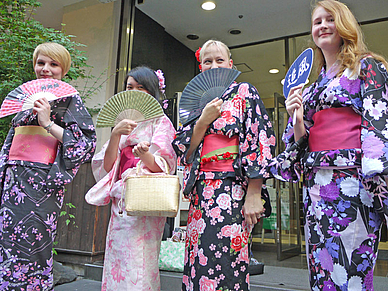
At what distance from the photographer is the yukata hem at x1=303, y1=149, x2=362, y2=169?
1298 millimetres

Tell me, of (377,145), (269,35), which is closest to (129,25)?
(269,35)

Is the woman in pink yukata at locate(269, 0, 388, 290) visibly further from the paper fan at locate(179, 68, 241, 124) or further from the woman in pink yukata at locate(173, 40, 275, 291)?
the paper fan at locate(179, 68, 241, 124)

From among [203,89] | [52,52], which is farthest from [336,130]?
[52,52]

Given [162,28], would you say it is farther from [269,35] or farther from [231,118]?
[231,118]

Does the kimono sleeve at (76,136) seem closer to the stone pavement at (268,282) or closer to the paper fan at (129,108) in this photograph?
the paper fan at (129,108)

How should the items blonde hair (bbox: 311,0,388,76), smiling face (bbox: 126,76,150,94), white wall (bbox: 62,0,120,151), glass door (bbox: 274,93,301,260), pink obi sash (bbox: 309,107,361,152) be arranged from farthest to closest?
1. glass door (bbox: 274,93,301,260)
2. white wall (bbox: 62,0,120,151)
3. smiling face (bbox: 126,76,150,94)
4. blonde hair (bbox: 311,0,388,76)
5. pink obi sash (bbox: 309,107,361,152)

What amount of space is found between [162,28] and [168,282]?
12.4 feet

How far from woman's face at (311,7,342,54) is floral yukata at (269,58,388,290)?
0.63ft

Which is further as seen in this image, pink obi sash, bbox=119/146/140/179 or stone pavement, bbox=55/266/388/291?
stone pavement, bbox=55/266/388/291

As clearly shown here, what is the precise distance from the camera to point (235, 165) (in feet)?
5.45

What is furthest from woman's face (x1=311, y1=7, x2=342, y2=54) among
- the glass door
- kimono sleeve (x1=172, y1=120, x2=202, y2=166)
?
the glass door

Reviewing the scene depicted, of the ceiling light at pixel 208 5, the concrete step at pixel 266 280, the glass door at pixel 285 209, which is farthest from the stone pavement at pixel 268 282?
the ceiling light at pixel 208 5

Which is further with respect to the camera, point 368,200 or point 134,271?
point 134,271

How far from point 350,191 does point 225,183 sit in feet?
1.90
